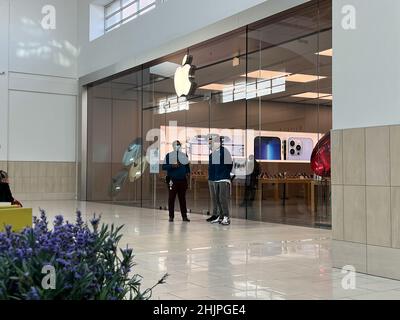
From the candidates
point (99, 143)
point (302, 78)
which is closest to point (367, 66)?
point (302, 78)

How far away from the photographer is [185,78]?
44.7ft

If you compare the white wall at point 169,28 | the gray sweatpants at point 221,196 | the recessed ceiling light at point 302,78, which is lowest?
the gray sweatpants at point 221,196

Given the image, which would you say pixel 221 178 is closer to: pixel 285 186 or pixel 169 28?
pixel 285 186

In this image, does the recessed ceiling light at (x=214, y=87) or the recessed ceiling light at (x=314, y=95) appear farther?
the recessed ceiling light at (x=214, y=87)

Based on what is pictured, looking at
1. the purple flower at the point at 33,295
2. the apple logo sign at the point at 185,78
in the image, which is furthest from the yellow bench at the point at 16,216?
the apple logo sign at the point at 185,78

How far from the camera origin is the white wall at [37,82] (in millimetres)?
18156

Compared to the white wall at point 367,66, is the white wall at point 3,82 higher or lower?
higher

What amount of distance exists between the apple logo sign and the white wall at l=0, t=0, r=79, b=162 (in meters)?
7.05

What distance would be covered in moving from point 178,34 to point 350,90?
8.80 metres

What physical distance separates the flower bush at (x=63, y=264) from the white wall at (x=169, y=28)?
29.6 feet

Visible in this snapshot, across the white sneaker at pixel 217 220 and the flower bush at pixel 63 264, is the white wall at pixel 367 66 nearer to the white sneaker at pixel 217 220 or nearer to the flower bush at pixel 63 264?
the flower bush at pixel 63 264

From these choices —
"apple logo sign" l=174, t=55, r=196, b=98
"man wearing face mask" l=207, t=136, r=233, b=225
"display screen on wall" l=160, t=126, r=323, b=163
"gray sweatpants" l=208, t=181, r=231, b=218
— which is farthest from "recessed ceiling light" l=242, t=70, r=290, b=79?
"gray sweatpants" l=208, t=181, r=231, b=218

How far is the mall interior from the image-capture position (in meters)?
4.97
